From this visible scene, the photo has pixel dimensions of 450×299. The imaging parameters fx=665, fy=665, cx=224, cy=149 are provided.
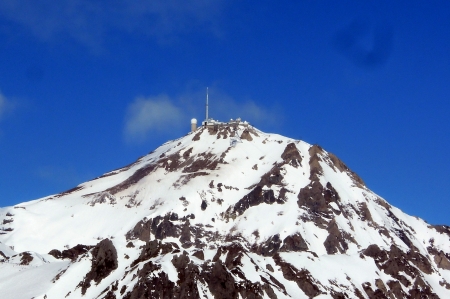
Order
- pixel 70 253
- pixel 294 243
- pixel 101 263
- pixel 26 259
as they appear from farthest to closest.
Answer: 1. pixel 294 243
2. pixel 70 253
3. pixel 26 259
4. pixel 101 263

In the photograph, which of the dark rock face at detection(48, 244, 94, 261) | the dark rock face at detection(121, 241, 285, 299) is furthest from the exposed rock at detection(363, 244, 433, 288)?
the dark rock face at detection(48, 244, 94, 261)

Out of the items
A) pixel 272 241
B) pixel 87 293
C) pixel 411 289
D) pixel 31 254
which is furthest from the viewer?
pixel 272 241

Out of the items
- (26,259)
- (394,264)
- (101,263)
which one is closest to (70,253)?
(26,259)

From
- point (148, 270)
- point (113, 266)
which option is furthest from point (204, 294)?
point (113, 266)

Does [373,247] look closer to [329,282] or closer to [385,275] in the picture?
[385,275]

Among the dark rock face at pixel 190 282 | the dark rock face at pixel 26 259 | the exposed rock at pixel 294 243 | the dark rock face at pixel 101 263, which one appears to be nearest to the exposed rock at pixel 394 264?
the exposed rock at pixel 294 243

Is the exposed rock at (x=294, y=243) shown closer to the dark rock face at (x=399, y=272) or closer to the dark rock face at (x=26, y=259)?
the dark rock face at (x=399, y=272)

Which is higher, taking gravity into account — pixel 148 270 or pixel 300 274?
pixel 300 274

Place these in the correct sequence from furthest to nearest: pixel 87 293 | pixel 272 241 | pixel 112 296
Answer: pixel 272 241, pixel 87 293, pixel 112 296

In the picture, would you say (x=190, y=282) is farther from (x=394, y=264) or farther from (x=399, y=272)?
(x=399, y=272)
